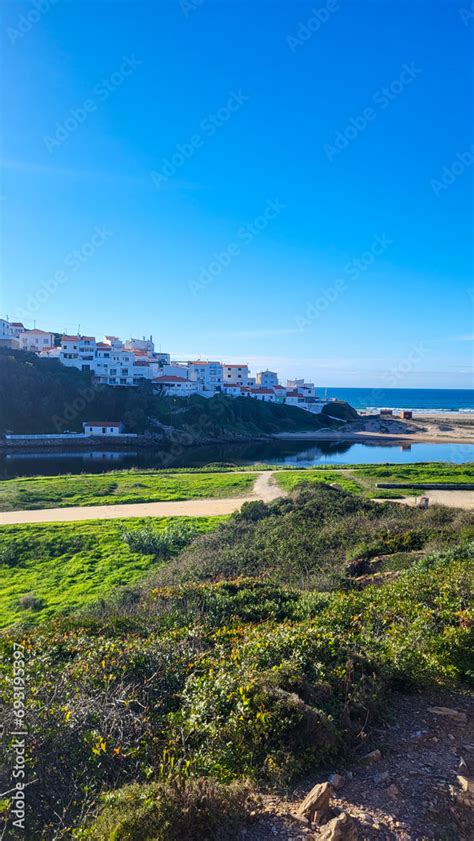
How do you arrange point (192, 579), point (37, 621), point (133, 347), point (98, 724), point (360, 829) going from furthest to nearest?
1. point (133, 347)
2. point (192, 579)
3. point (37, 621)
4. point (98, 724)
5. point (360, 829)

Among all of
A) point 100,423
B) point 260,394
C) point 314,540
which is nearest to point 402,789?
point 314,540

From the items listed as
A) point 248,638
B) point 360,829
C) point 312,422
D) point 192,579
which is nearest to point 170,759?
point 360,829

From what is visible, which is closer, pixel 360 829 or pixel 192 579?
pixel 360 829

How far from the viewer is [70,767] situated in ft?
14.0

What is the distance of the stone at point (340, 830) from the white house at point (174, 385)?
88.0 meters

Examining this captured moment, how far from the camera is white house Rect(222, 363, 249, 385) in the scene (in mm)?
118062

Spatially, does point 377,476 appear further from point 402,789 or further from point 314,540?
point 402,789

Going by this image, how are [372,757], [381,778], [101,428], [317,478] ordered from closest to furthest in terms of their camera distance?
[381,778], [372,757], [317,478], [101,428]

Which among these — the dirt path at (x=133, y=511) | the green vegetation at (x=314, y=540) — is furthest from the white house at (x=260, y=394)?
the green vegetation at (x=314, y=540)

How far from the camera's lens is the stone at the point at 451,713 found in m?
5.24

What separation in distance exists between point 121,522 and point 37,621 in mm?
10694

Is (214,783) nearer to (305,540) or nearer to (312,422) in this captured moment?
(305,540)

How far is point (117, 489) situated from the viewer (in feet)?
104

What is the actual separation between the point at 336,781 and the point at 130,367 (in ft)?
296
